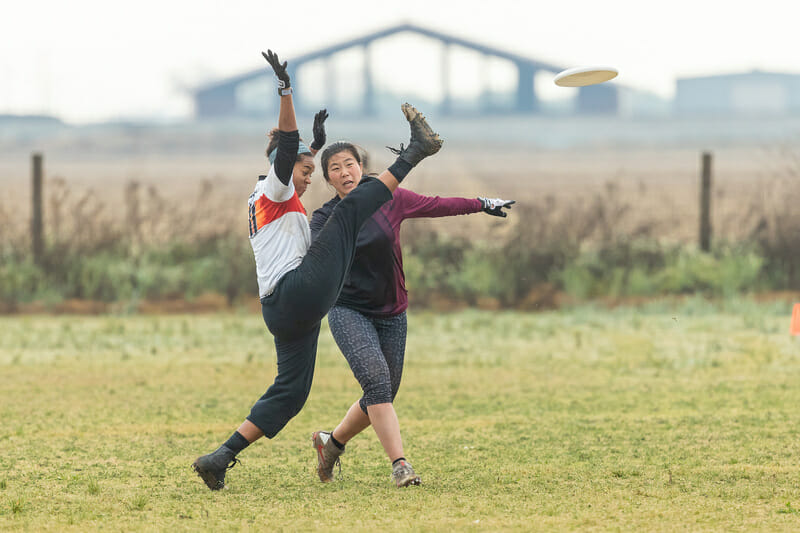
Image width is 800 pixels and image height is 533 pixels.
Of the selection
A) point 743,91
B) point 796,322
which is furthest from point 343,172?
point 743,91

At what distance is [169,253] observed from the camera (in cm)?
1811

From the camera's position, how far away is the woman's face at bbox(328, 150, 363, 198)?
19.5 ft

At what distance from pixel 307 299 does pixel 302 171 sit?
26.8 inches

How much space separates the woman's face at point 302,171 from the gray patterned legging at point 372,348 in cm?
72

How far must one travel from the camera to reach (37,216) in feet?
59.0

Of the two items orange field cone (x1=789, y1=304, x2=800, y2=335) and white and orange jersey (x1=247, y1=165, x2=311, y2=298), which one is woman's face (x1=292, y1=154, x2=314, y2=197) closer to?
white and orange jersey (x1=247, y1=165, x2=311, y2=298)

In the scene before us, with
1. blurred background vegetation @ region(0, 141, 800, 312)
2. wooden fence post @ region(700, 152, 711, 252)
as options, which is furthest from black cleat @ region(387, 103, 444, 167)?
wooden fence post @ region(700, 152, 711, 252)

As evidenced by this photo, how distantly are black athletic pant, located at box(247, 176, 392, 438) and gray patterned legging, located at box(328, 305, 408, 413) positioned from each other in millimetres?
206

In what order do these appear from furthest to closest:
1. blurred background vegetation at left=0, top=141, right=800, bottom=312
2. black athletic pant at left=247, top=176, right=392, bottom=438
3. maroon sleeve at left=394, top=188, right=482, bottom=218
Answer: blurred background vegetation at left=0, top=141, right=800, bottom=312 → maroon sleeve at left=394, top=188, right=482, bottom=218 → black athletic pant at left=247, top=176, right=392, bottom=438

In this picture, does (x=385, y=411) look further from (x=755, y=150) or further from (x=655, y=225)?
(x=755, y=150)

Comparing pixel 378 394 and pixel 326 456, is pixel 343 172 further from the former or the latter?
pixel 326 456

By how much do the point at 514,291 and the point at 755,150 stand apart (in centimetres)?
→ 2335

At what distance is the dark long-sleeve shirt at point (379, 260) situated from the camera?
5891 mm

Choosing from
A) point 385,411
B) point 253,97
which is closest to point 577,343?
point 385,411
